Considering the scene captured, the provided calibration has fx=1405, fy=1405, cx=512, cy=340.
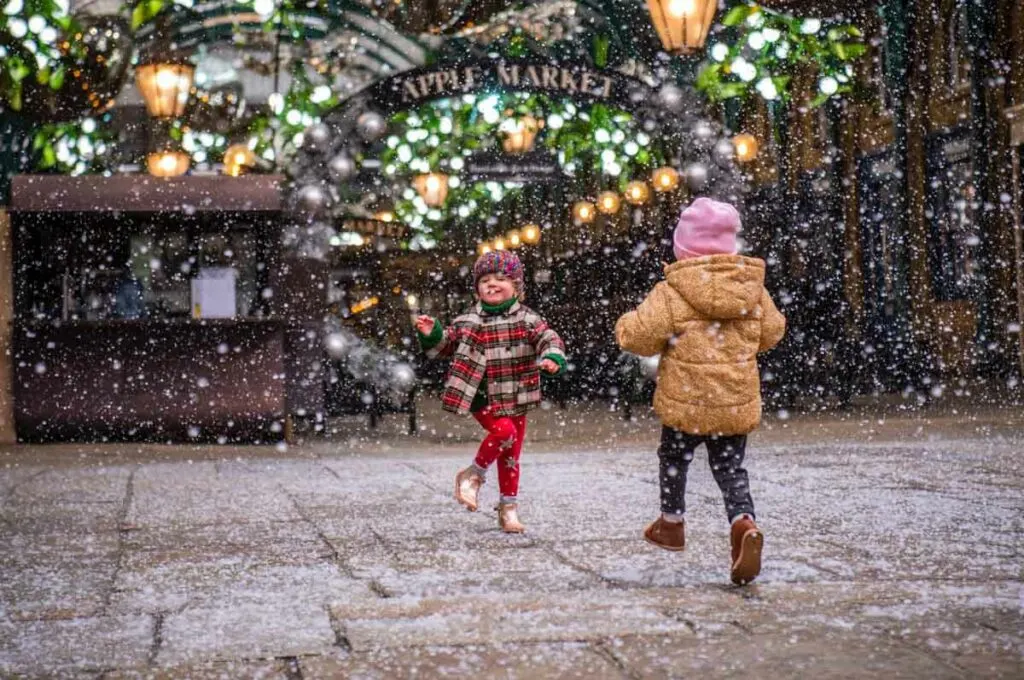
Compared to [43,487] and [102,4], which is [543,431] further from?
[102,4]

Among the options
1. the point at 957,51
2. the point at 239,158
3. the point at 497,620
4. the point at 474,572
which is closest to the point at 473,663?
the point at 497,620

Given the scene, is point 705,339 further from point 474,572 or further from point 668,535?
point 474,572

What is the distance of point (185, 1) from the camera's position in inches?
493

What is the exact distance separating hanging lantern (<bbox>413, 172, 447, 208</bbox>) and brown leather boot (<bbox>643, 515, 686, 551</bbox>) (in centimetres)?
1572

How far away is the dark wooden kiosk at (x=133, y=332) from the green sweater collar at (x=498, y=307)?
20.5ft

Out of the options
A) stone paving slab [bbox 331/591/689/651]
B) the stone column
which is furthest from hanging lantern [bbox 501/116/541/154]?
stone paving slab [bbox 331/591/689/651]

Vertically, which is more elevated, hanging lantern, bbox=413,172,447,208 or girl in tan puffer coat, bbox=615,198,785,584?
hanging lantern, bbox=413,172,447,208

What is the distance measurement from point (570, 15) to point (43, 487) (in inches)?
328

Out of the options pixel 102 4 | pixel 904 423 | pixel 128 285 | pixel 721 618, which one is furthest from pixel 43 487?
pixel 102 4

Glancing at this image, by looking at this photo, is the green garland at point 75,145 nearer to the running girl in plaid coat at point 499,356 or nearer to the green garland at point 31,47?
the green garland at point 31,47

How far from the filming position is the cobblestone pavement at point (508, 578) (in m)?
3.40

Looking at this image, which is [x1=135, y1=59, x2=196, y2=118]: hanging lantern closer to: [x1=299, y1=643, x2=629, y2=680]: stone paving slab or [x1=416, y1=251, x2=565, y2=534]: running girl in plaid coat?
[x1=416, y1=251, x2=565, y2=534]: running girl in plaid coat

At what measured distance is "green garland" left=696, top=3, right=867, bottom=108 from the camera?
12086mm

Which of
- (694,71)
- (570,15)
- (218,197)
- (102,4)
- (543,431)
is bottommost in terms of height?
(543,431)
